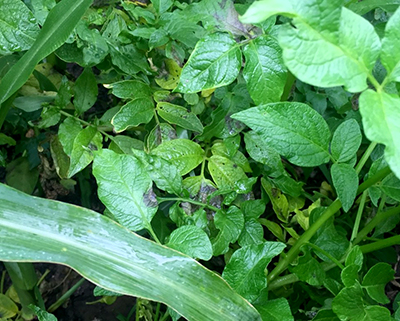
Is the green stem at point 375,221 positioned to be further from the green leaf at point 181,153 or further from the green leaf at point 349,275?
the green leaf at point 181,153

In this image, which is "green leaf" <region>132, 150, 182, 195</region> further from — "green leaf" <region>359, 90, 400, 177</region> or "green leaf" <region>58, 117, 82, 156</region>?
"green leaf" <region>359, 90, 400, 177</region>

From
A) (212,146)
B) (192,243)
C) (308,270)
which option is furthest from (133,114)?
(308,270)

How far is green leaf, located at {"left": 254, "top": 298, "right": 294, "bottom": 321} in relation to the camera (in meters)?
0.58

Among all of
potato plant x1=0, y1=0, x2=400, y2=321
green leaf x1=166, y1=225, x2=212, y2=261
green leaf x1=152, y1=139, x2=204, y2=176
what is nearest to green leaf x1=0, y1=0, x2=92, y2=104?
potato plant x1=0, y1=0, x2=400, y2=321

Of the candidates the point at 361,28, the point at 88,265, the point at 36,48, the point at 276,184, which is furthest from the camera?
the point at 276,184

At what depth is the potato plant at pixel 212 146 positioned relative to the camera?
0.37 metres

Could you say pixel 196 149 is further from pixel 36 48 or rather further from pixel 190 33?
pixel 36 48

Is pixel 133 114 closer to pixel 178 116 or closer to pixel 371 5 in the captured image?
pixel 178 116

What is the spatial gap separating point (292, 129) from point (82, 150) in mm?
371

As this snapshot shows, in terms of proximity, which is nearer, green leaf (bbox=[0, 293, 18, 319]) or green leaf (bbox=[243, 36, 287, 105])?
green leaf (bbox=[243, 36, 287, 105])

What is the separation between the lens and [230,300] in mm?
542

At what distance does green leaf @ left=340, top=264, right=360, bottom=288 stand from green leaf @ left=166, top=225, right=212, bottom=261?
175mm

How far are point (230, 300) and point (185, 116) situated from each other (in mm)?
339

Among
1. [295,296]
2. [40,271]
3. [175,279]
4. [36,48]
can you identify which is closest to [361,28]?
[175,279]
